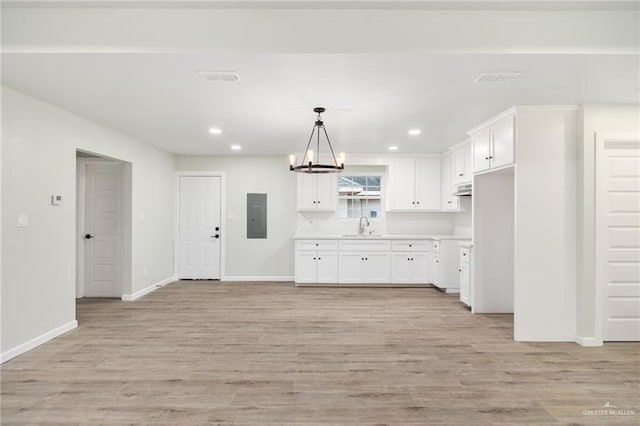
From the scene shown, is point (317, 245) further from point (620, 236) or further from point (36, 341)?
point (620, 236)

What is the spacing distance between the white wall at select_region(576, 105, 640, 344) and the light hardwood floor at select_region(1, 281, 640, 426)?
A: 395 millimetres

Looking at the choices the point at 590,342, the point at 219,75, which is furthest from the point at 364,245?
the point at 219,75

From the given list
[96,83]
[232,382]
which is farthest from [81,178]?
[232,382]

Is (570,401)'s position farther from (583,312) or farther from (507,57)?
(507,57)

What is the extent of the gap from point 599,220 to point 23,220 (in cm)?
580

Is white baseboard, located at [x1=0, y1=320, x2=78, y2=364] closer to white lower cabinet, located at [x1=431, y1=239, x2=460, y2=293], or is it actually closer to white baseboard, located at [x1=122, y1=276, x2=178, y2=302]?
white baseboard, located at [x1=122, y1=276, x2=178, y2=302]

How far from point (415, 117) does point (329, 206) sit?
9.89 feet

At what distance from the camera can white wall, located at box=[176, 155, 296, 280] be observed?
716cm

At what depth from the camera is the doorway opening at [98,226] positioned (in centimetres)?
571

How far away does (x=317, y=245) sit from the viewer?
6516 mm

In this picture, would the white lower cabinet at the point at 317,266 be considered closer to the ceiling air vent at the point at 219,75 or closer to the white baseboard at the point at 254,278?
the white baseboard at the point at 254,278

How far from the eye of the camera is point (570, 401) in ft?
8.43

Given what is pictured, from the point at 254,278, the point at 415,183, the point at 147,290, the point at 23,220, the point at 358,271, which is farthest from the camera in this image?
the point at 254,278

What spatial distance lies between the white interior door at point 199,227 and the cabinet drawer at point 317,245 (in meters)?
1.85
